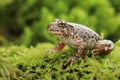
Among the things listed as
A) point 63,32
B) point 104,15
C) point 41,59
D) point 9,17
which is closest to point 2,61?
point 41,59

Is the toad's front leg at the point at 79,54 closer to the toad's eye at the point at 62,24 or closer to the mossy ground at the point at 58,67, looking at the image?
the mossy ground at the point at 58,67

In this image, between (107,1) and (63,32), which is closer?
(63,32)

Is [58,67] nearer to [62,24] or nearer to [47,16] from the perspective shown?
[62,24]

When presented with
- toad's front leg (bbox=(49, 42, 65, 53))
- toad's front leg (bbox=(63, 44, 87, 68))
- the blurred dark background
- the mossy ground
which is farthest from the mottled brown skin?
the blurred dark background

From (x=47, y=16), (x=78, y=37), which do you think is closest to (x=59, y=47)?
(x=78, y=37)

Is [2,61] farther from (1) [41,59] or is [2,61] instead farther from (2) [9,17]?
(2) [9,17]

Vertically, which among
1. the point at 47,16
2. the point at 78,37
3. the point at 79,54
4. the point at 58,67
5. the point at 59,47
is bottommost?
the point at 58,67
